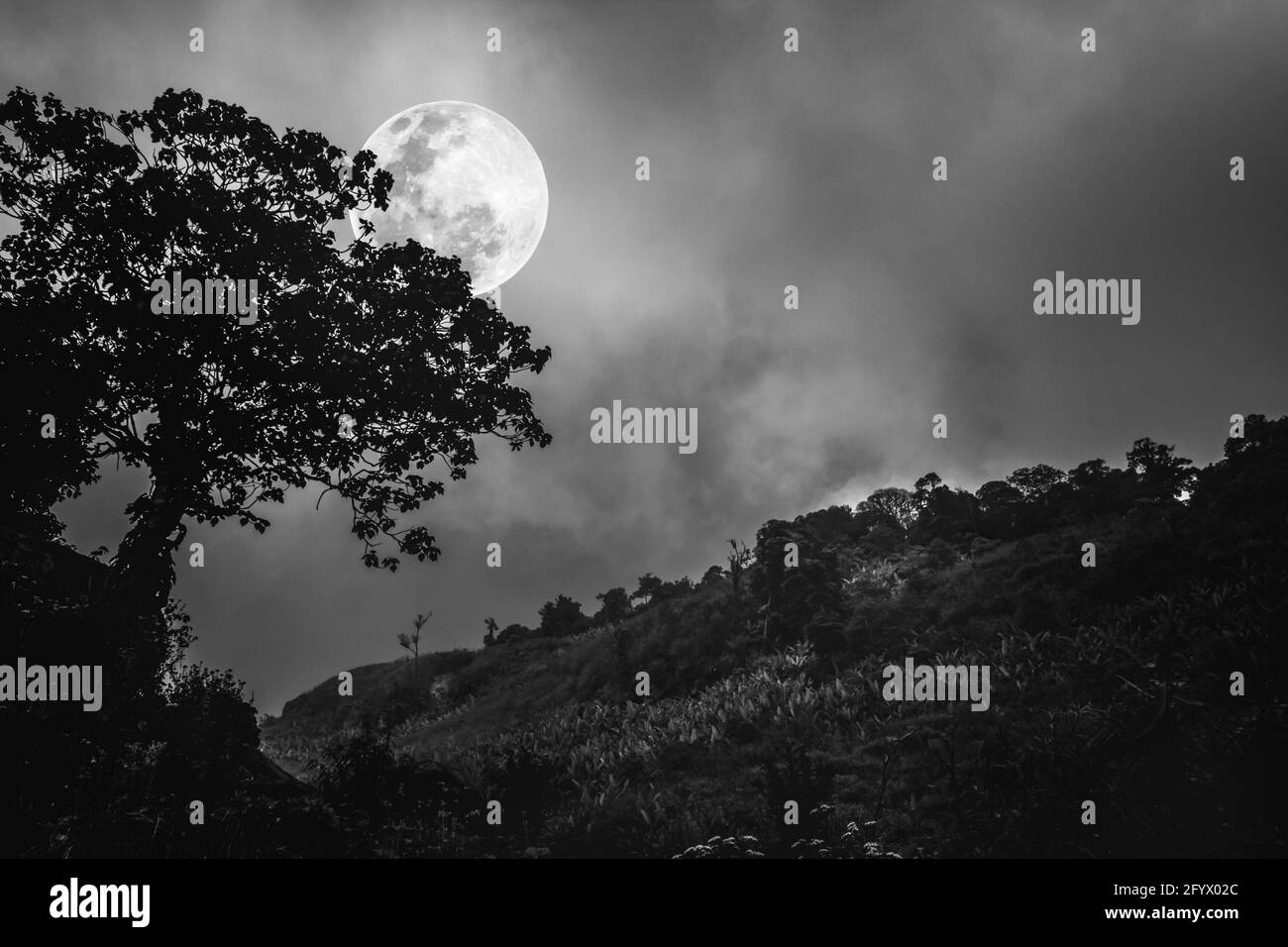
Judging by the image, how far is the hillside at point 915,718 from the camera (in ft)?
38.3

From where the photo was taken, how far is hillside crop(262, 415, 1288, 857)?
1167 centimetres

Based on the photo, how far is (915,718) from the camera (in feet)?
56.2

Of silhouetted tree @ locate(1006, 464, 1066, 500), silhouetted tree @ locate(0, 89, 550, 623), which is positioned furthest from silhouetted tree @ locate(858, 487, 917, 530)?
silhouetted tree @ locate(0, 89, 550, 623)

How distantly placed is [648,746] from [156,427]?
13860 mm

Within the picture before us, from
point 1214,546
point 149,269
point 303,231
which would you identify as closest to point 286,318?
point 303,231

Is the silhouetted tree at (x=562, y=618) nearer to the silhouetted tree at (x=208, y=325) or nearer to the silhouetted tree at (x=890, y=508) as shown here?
the silhouetted tree at (x=890, y=508)

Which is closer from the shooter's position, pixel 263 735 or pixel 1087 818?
pixel 1087 818

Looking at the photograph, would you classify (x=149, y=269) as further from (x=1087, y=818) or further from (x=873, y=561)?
(x=873, y=561)

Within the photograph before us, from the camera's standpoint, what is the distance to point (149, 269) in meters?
12.1

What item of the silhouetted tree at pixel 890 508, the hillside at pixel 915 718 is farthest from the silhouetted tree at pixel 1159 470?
the silhouetted tree at pixel 890 508

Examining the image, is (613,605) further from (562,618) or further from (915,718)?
(915,718)

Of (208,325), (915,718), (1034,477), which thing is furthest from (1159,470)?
(208,325)
